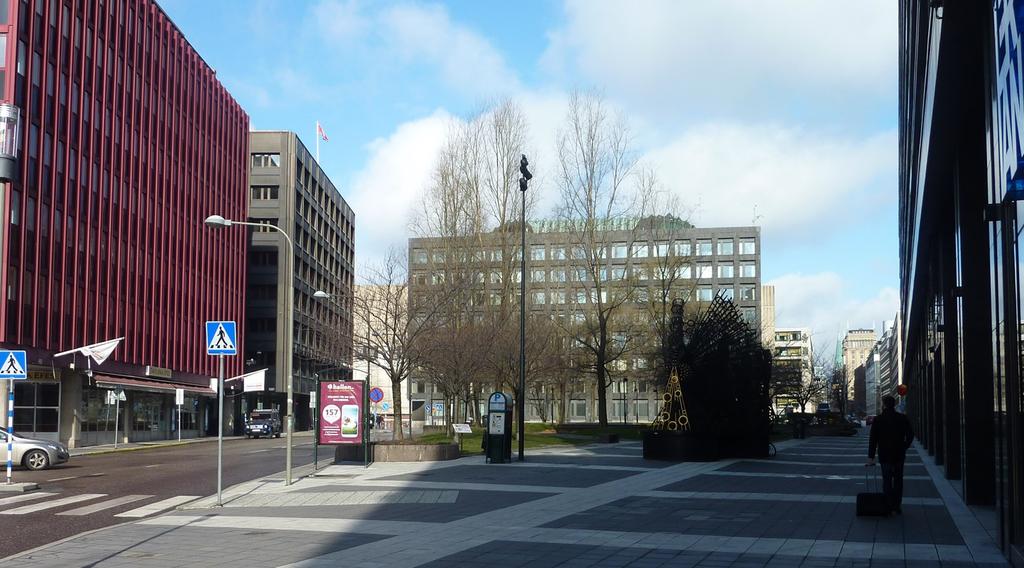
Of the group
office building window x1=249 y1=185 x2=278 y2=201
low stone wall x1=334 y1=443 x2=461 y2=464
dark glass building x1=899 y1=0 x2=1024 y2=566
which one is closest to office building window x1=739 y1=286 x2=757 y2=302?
office building window x1=249 y1=185 x2=278 y2=201

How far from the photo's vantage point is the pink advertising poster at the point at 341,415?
24.2m

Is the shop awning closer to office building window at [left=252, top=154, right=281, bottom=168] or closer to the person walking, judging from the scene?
office building window at [left=252, top=154, right=281, bottom=168]

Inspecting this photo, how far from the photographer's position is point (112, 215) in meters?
51.3

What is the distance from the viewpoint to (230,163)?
7138 centimetres

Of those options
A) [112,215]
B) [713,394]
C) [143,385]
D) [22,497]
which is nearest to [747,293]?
[143,385]

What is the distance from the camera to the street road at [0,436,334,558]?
13.7 meters

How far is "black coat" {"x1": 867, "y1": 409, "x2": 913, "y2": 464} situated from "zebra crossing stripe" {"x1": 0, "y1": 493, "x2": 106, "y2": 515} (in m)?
12.6

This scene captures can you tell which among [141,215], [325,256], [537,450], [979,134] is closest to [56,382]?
[141,215]

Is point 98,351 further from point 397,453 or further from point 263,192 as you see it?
point 263,192

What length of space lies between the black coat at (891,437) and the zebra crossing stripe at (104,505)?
11.7 m

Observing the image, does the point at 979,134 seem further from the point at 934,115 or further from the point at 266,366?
the point at 266,366

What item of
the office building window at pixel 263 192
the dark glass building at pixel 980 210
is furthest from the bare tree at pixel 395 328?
the office building window at pixel 263 192

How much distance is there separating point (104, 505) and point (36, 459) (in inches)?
445

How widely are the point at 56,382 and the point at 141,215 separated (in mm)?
12390
